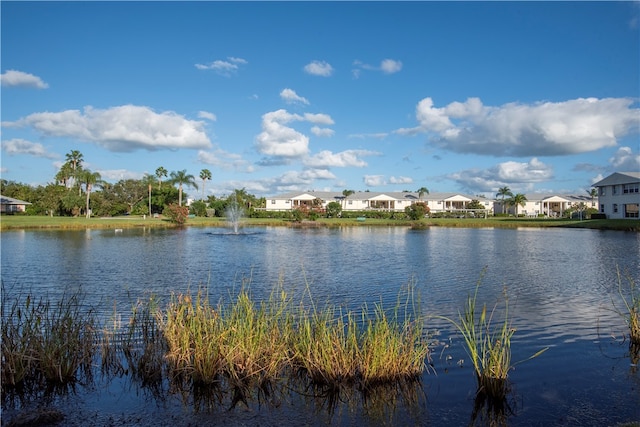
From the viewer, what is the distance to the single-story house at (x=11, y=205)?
90125mm

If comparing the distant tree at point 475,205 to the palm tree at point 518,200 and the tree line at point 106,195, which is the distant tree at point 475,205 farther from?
the tree line at point 106,195

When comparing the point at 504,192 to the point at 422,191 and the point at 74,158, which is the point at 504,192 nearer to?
the point at 422,191

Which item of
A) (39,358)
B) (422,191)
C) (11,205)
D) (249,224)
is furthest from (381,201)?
(39,358)

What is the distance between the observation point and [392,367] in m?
8.41

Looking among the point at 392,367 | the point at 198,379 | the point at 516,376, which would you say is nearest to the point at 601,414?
the point at 516,376

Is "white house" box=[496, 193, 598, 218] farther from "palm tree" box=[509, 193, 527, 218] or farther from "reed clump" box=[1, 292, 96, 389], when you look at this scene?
"reed clump" box=[1, 292, 96, 389]

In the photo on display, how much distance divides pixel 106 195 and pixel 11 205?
17725mm

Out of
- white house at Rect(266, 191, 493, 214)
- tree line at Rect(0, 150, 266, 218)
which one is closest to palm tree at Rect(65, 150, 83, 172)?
tree line at Rect(0, 150, 266, 218)

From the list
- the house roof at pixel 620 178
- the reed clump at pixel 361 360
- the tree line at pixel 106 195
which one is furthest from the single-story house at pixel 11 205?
the house roof at pixel 620 178

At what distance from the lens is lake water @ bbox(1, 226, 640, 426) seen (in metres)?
7.36

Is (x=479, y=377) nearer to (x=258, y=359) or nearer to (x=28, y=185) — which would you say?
(x=258, y=359)

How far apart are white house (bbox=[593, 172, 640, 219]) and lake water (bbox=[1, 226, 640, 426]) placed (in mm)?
33940

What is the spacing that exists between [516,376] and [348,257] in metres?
21.7

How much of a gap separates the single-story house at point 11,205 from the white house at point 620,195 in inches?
4160
